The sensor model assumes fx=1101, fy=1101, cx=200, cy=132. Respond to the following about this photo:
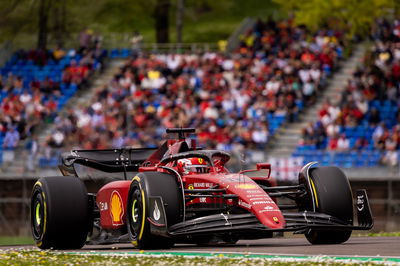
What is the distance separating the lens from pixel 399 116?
31.7 metres

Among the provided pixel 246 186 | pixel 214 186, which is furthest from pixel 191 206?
pixel 246 186

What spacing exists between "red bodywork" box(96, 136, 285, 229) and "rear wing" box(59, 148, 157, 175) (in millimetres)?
1168

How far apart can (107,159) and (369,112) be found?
47.1 feet

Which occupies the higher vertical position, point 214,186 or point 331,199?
point 214,186

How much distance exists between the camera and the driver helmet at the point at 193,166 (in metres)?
16.4

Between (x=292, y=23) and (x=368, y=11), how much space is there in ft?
16.4

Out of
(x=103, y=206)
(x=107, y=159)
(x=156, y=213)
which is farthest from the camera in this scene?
(x=107, y=159)

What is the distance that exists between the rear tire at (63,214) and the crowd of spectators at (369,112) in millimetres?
13000

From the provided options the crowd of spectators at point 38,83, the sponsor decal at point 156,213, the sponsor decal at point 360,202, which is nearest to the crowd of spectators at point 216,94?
the crowd of spectators at point 38,83

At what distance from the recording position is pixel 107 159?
18.8 metres

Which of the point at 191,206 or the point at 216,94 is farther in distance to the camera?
the point at 216,94

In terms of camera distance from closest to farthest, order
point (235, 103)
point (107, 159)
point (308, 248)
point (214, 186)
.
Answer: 1. point (308, 248)
2. point (214, 186)
3. point (107, 159)
4. point (235, 103)

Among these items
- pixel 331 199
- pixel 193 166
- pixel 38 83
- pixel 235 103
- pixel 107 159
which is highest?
pixel 38 83

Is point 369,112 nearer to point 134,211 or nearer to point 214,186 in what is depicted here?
point 214,186
